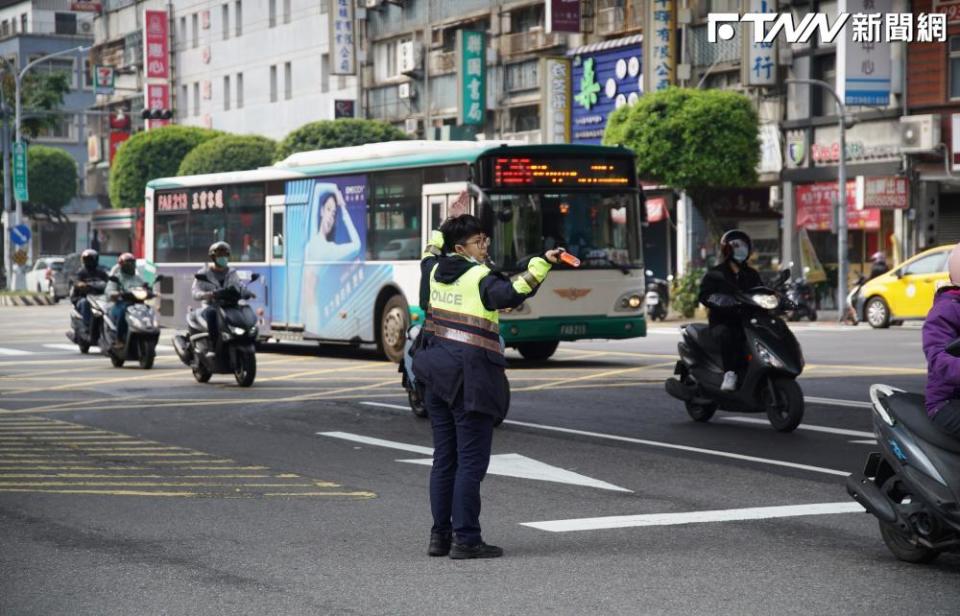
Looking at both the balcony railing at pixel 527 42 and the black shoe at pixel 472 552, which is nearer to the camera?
the black shoe at pixel 472 552

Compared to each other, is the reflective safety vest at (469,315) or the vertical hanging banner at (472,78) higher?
the vertical hanging banner at (472,78)

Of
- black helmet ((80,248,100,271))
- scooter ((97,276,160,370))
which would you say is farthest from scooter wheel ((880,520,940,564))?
black helmet ((80,248,100,271))

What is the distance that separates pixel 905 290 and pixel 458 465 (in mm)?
24508

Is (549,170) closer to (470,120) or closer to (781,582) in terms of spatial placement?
(781,582)

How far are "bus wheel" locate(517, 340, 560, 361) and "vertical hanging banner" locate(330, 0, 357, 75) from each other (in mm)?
41420

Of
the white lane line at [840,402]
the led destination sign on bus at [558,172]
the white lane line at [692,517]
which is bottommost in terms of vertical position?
the white lane line at [840,402]

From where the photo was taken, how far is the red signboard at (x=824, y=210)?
4012 centimetres

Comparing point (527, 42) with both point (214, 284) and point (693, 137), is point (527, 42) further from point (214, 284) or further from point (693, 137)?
point (214, 284)

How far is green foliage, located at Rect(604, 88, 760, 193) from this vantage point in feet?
131

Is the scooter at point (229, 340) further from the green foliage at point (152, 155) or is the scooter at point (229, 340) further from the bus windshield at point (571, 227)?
the green foliage at point (152, 155)

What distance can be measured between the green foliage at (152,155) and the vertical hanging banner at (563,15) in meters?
22.7

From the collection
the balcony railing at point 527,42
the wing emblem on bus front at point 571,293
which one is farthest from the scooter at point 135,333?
the balcony railing at point 527,42

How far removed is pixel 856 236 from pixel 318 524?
33789mm

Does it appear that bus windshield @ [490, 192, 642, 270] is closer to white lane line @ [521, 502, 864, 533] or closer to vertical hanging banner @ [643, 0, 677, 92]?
white lane line @ [521, 502, 864, 533]
